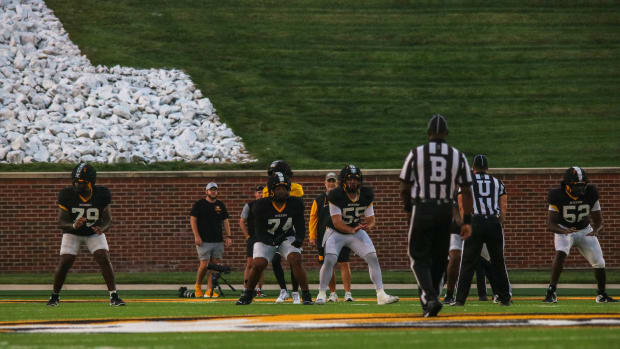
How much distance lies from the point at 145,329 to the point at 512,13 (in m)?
31.1

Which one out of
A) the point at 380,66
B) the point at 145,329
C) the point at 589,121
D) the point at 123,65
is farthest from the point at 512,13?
the point at 145,329

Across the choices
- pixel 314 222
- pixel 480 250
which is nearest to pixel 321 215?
pixel 314 222

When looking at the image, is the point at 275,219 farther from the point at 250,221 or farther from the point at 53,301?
the point at 53,301

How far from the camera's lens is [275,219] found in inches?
534

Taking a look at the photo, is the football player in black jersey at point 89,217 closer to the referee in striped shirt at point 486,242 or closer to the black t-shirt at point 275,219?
the black t-shirt at point 275,219

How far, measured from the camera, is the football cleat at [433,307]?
1012cm

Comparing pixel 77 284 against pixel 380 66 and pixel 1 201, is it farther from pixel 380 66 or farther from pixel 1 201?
pixel 380 66

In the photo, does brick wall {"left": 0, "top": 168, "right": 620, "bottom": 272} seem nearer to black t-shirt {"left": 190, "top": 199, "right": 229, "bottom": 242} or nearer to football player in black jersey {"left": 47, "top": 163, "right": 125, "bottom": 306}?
black t-shirt {"left": 190, "top": 199, "right": 229, "bottom": 242}

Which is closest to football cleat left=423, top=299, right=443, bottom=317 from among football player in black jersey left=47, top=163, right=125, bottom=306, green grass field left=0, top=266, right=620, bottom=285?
football player in black jersey left=47, top=163, right=125, bottom=306

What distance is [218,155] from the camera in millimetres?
26281

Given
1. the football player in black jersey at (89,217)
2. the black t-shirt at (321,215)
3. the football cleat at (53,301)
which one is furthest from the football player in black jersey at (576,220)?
the football cleat at (53,301)

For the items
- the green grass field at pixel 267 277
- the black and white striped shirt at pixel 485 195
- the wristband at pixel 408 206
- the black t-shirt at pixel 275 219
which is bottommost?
the green grass field at pixel 267 277

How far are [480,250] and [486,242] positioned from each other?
13 cm

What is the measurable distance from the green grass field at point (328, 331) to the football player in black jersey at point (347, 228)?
70 cm
